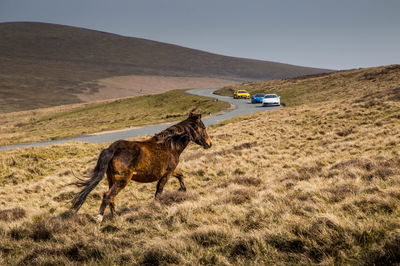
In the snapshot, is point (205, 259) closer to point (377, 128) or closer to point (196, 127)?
point (196, 127)

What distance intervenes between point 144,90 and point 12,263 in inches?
7751

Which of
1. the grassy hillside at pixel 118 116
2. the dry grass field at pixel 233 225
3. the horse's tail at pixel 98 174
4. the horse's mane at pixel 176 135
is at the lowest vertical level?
the grassy hillside at pixel 118 116

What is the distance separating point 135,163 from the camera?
6.34 meters

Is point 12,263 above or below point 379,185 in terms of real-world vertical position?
below

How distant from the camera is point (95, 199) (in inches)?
380

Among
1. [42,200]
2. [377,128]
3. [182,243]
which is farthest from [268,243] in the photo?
[377,128]

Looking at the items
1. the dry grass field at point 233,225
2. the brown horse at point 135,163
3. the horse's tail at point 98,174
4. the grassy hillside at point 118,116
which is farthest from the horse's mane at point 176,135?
the grassy hillside at point 118,116

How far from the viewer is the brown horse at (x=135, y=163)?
6.19 metres

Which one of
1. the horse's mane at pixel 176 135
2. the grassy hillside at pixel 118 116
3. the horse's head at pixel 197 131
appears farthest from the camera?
the grassy hillside at pixel 118 116

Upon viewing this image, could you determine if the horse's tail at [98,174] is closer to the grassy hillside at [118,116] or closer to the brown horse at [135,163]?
the brown horse at [135,163]

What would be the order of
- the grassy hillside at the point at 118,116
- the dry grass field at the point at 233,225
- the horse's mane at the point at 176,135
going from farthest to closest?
the grassy hillside at the point at 118,116 → the horse's mane at the point at 176,135 → the dry grass field at the point at 233,225

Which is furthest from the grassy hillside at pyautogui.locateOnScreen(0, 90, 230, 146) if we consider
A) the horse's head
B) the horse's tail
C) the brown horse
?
the horse's tail

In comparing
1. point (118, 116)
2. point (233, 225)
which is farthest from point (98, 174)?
point (118, 116)

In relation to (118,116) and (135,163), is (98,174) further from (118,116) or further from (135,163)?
(118,116)
